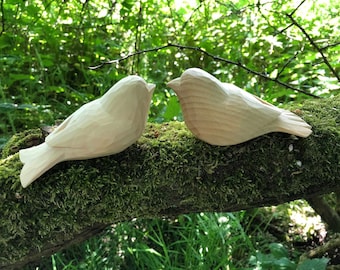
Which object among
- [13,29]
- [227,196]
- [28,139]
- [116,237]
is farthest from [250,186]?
[13,29]

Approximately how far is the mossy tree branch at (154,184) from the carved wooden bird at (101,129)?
1.7 inches

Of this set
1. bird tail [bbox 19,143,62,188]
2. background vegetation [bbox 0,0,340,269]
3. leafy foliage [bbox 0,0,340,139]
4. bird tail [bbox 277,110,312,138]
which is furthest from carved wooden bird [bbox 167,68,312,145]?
leafy foliage [bbox 0,0,340,139]

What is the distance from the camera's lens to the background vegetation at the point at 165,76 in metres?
1.53

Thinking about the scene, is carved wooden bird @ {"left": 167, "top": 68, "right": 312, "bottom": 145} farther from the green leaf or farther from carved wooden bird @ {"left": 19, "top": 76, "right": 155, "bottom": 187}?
the green leaf

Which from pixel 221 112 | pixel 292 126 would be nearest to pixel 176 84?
pixel 221 112

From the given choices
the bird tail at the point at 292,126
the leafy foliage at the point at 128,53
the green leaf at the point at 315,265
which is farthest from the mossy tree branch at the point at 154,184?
the leafy foliage at the point at 128,53

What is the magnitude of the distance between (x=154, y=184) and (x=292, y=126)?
0.93 ft

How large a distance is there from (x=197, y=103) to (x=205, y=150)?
0.10m

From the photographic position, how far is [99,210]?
791 mm

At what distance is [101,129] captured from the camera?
2.42 feet

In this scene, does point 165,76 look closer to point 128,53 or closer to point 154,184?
point 128,53

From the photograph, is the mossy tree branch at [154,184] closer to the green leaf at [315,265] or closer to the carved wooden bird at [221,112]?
the carved wooden bird at [221,112]

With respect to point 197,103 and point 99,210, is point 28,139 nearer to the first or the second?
point 99,210

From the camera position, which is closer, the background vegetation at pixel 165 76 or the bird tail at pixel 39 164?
the bird tail at pixel 39 164
